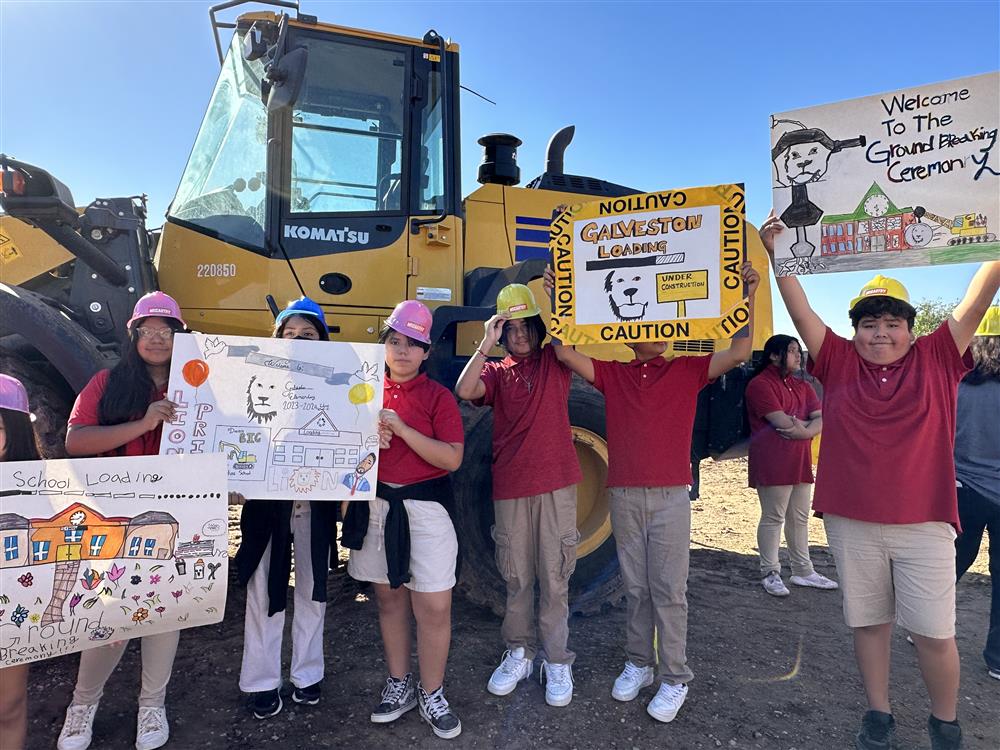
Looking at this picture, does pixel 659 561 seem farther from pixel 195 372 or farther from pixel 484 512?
pixel 195 372

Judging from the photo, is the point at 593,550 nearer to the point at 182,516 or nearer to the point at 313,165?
the point at 182,516

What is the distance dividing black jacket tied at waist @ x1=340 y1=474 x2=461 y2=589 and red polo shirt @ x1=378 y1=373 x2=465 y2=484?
40 millimetres

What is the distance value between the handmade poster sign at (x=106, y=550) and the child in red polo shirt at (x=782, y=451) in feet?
11.3

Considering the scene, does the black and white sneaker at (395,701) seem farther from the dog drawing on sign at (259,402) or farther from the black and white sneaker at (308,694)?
the dog drawing on sign at (259,402)

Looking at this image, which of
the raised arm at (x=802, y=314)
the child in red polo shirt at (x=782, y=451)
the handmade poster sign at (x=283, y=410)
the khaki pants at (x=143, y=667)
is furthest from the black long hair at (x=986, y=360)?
the khaki pants at (x=143, y=667)

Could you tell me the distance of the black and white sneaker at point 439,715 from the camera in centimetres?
264

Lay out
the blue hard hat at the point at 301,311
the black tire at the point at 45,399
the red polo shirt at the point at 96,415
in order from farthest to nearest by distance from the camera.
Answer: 1. the black tire at the point at 45,399
2. the blue hard hat at the point at 301,311
3. the red polo shirt at the point at 96,415

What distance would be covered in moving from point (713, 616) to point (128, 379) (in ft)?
11.6

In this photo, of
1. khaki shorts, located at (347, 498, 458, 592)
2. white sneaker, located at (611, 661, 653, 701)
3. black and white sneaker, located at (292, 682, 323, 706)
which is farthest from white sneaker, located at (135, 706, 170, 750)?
white sneaker, located at (611, 661, 653, 701)

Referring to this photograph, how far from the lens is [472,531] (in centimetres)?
350

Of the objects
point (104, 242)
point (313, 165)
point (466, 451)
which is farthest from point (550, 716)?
point (104, 242)

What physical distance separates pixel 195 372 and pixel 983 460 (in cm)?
388

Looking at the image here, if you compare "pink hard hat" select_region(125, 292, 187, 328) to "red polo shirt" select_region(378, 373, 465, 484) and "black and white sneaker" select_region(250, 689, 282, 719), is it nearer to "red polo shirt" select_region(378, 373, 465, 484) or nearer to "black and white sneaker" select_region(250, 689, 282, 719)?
"red polo shirt" select_region(378, 373, 465, 484)

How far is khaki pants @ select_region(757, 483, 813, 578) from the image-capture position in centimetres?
448
